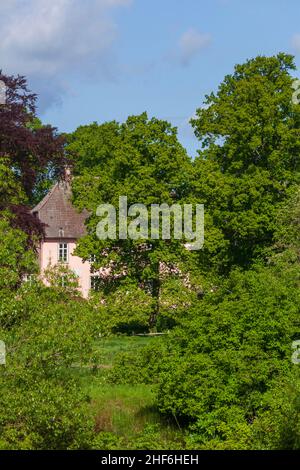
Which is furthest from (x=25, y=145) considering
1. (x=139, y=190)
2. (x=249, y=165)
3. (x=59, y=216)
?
(x=59, y=216)

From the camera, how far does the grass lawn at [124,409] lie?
2419 centimetres

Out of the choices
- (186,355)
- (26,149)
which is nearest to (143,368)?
(186,355)

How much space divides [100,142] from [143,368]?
40.6m

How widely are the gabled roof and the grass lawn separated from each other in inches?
1573

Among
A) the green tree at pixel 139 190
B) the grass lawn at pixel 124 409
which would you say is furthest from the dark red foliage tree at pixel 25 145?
the grass lawn at pixel 124 409

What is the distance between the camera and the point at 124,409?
85.7ft

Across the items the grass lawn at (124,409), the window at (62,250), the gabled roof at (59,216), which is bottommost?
the grass lawn at (124,409)

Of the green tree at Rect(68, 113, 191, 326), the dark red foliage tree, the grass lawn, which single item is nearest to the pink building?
the green tree at Rect(68, 113, 191, 326)

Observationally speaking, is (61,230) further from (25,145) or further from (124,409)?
(124,409)

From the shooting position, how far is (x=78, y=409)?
66.9 feet

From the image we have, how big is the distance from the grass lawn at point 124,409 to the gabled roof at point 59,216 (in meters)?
40.0

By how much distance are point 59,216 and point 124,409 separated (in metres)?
43.2

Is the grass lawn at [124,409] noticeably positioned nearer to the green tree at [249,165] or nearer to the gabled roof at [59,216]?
the green tree at [249,165]
